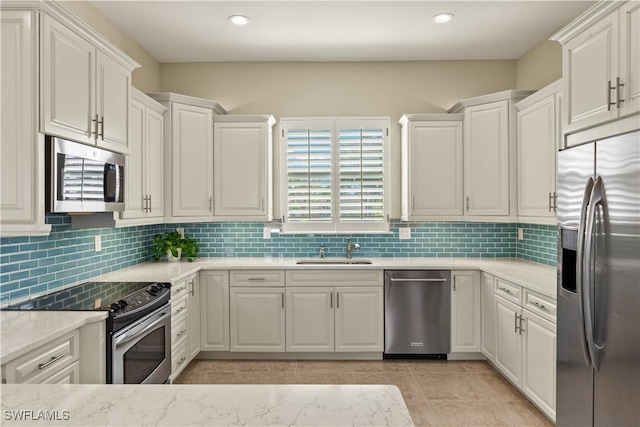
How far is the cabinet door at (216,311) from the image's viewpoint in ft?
11.6

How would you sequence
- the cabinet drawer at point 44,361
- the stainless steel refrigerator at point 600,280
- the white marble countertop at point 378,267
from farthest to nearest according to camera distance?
the white marble countertop at point 378,267
the stainless steel refrigerator at point 600,280
the cabinet drawer at point 44,361

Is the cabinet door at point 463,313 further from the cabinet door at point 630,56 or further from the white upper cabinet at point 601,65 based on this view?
the cabinet door at point 630,56

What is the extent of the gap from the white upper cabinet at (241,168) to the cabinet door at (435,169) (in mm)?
1446

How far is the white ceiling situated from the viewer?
9.57ft

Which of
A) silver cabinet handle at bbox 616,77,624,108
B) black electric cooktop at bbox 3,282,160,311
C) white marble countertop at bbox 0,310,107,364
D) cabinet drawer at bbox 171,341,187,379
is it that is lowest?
cabinet drawer at bbox 171,341,187,379

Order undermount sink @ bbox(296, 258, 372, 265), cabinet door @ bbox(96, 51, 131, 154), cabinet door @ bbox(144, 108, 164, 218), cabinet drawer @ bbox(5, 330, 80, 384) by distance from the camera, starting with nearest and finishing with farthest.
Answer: cabinet drawer @ bbox(5, 330, 80, 384) < cabinet door @ bbox(96, 51, 131, 154) < cabinet door @ bbox(144, 108, 164, 218) < undermount sink @ bbox(296, 258, 372, 265)

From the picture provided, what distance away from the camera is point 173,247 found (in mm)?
3721

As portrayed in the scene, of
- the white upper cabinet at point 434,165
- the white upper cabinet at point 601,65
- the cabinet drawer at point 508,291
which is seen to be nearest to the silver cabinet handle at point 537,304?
the cabinet drawer at point 508,291

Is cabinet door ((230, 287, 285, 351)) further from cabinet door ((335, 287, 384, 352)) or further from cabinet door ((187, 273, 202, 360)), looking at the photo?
cabinet door ((335, 287, 384, 352))

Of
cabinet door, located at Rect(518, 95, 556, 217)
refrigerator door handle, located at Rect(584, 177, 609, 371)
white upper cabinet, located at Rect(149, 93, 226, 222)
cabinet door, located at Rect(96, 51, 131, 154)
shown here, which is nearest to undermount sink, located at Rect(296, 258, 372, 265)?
white upper cabinet, located at Rect(149, 93, 226, 222)

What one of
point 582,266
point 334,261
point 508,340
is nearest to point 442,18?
point 582,266

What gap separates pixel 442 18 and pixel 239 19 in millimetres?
1639

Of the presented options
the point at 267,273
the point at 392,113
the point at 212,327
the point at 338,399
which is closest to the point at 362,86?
the point at 392,113

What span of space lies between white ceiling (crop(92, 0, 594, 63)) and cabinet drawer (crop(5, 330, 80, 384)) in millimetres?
2438
